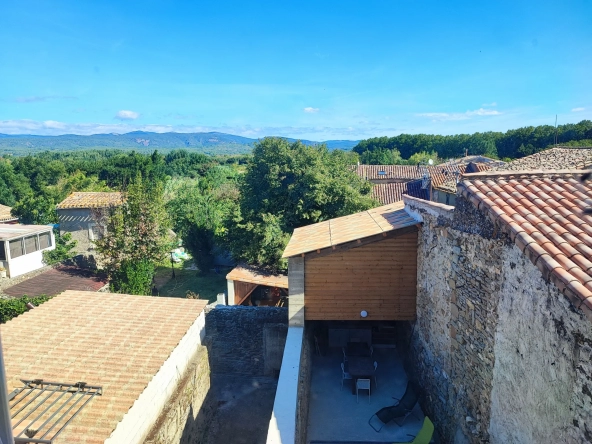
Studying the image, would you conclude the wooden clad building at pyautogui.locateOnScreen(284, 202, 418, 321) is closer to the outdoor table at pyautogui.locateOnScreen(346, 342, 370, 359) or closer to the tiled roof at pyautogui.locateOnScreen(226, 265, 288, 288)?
the outdoor table at pyautogui.locateOnScreen(346, 342, 370, 359)

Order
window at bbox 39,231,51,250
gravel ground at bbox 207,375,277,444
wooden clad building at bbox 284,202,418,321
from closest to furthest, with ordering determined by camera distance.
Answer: wooden clad building at bbox 284,202,418,321, gravel ground at bbox 207,375,277,444, window at bbox 39,231,51,250

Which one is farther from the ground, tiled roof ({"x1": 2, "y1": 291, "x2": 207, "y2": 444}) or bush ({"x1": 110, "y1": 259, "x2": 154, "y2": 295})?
tiled roof ({"x1": 2, "y1": 291, "x2": 207, "y2": 444})

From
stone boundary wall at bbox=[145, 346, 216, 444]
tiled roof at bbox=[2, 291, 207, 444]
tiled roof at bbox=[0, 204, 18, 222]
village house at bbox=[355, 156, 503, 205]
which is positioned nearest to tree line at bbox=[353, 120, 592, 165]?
village house at bbox=[355, 156, 503, 205]

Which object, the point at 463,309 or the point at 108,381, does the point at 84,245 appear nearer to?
the point at 108,381

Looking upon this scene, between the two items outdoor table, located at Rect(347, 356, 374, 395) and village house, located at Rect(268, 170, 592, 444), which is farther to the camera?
outdoor table, located at Rect(347, 356, 374, 395)

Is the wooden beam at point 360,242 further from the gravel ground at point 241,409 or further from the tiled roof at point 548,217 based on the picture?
the gravel ground at point 241,409

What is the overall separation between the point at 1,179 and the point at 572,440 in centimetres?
5586

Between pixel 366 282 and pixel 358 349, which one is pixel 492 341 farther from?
pixel 358 349

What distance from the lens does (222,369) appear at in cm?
1280

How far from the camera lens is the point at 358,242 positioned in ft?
30.9

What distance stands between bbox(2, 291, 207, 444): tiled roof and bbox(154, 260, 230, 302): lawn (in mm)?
8474

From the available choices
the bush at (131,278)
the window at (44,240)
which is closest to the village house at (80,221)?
the window at (44,240)

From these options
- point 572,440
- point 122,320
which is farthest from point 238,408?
point 572,440

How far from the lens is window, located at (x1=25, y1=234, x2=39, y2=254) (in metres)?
21.2
